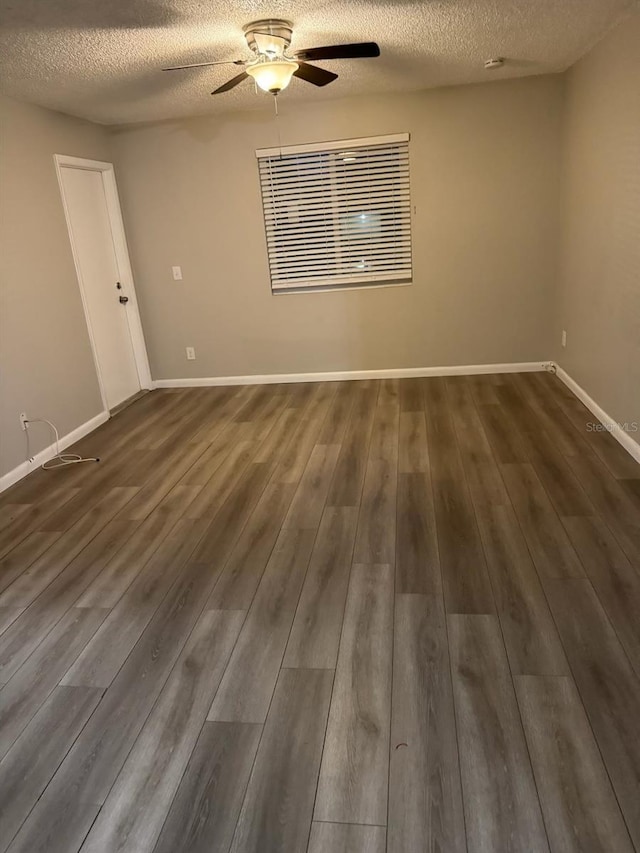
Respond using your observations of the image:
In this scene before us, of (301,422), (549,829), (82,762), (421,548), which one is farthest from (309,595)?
(301,422)

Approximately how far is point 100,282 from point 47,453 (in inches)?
68.1

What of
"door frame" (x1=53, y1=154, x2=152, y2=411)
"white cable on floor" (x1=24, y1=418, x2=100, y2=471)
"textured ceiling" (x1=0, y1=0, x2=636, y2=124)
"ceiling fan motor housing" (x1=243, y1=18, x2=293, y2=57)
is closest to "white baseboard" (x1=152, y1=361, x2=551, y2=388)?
"door frame" (x1=53, y1=154, x2=152, y2=411)

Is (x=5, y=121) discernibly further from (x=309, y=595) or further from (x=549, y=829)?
(x=549, y=829)

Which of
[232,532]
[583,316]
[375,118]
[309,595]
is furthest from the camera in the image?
[375,118]

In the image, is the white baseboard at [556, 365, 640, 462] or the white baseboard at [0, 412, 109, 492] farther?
the white baseboard at [0, 412, 109, 492]

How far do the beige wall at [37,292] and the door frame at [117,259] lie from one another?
0.08 m

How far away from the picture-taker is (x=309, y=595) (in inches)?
98.3

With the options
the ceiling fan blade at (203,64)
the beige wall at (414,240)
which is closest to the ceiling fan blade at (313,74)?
the ceiling fan blade at (203,64)

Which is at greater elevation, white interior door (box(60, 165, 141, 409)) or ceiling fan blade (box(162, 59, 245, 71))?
ceiling fan blade (box(162, 59, 245, 71))

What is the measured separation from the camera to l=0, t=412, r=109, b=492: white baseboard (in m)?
3.88

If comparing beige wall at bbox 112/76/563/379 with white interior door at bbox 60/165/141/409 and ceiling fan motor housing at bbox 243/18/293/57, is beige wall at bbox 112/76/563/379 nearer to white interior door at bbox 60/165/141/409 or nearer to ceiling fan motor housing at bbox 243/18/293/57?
white interior door at bbox 60/165/141/409

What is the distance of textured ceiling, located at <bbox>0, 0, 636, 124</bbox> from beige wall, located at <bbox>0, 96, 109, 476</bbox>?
27 centimetres

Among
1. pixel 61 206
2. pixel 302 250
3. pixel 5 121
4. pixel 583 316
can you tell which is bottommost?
pixel 583 316

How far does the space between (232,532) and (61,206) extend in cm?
308
